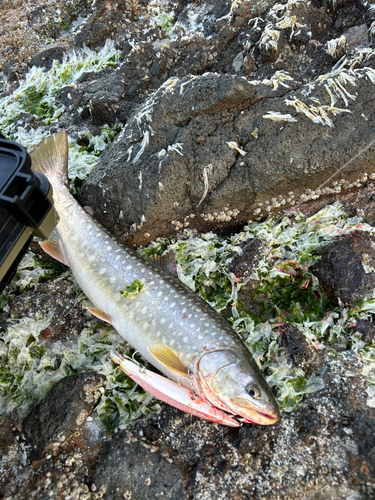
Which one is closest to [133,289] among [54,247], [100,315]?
[100,315]

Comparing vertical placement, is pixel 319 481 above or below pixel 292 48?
below

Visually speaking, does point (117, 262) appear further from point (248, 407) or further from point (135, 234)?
point (248, 407)

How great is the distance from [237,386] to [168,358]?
694mm

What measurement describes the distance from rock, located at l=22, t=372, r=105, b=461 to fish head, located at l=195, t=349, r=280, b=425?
1033 mm

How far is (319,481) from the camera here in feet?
9.24

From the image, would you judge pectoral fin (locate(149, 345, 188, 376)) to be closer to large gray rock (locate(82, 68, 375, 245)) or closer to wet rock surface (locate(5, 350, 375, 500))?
wet rock surface (locate(5, 350, 375, 500))

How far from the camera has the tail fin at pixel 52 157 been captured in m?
4.54

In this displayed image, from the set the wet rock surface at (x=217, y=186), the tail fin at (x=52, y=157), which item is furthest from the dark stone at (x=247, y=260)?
the tail fin at (x=52, y=157)

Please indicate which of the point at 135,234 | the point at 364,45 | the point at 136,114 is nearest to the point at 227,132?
the point at 136,114

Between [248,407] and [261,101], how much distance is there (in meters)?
3.56

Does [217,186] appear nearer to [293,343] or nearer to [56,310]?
[293,343]

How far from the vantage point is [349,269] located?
3820mm

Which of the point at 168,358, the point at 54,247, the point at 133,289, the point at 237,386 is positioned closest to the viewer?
the point at 237,386

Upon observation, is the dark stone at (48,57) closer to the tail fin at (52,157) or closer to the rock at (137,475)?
the tail fin at (52,157)
